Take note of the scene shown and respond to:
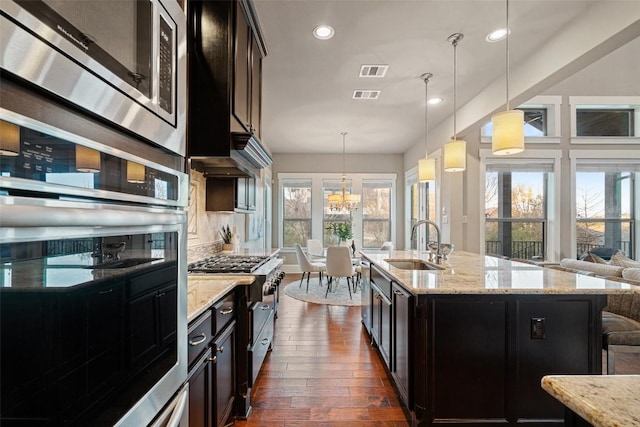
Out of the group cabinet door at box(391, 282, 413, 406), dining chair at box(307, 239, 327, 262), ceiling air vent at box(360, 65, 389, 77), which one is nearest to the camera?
cabinet door at box(391, 282, 413, 406)

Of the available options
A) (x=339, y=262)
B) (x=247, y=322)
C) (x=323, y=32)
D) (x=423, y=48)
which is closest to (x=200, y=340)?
(x=247, y=322)

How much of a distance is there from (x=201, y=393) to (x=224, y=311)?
419mm

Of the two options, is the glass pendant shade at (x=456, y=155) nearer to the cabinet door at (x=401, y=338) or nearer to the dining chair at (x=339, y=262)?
the cabinet door at (x=401, y=338)

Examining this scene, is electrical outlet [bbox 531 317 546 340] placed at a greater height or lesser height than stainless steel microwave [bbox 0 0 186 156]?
lesser

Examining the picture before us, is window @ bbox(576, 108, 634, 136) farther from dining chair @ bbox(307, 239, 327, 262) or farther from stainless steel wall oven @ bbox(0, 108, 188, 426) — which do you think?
stainless steel wall oven @ bbox(0, 108, 188, 426)

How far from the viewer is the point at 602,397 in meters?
0.68

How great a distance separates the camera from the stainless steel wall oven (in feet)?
1.42

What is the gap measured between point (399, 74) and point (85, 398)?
3633 millimetres

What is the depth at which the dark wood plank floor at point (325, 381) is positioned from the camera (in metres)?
2.02

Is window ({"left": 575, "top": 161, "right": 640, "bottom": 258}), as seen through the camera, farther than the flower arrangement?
Yes

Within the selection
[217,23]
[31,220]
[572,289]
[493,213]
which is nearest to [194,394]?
[31,220]

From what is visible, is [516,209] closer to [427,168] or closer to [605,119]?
[605,119]

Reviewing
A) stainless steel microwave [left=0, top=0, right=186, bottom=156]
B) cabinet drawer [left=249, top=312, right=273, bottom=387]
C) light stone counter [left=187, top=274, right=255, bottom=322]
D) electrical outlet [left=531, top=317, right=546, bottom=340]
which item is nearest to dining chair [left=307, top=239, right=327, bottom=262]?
cabinet drawer [left=249, top=312, right=273, bottom=387]

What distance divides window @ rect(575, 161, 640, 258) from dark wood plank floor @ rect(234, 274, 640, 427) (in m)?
2.99
